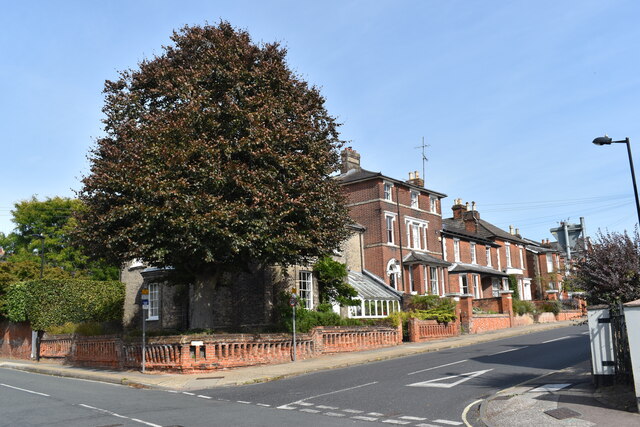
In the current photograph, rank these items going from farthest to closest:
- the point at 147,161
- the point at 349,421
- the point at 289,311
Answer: the point at 289,311 < the point at 147,161 < the point at 349,421

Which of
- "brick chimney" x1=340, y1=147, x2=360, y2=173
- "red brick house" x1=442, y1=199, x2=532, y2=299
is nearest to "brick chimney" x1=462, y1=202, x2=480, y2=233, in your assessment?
"red brick house" x1=442, y1=199, x2=532, y2=299

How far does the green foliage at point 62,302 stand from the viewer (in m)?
31.4

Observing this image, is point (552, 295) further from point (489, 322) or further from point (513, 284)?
point (489, 322)

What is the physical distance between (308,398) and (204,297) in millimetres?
10116

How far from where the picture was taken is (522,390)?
40.3ft

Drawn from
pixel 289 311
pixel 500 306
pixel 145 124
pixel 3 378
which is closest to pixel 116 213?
pixel 145 124

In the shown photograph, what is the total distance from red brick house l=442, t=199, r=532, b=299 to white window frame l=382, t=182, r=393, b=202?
23.8 ft

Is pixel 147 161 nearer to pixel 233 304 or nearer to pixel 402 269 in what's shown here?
pixel 233 304

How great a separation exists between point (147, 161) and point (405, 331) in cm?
1941

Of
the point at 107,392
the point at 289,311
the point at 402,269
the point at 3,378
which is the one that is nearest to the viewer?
the point at 107,392

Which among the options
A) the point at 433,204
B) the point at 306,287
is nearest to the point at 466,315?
the point at 433,204

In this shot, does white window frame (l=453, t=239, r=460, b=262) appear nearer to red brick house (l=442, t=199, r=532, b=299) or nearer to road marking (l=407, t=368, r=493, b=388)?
red brick house (l=442, t=199, r=532, b=299)

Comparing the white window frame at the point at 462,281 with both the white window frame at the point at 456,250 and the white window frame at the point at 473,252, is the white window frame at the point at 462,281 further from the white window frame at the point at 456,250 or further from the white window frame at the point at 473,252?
the white window frame at the point at 473,252

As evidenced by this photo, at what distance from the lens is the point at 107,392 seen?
15430 millimetres
